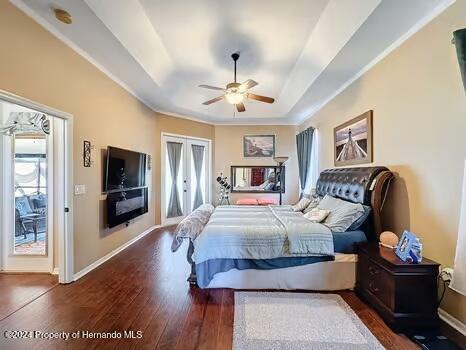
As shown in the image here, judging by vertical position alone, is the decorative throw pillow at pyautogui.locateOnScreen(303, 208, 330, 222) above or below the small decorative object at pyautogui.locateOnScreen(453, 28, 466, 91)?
below

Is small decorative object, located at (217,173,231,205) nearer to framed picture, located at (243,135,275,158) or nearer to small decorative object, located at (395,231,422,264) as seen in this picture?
framed picture, located at (243,135,275,158)

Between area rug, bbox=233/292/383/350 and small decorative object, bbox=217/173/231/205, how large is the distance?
4585 mm

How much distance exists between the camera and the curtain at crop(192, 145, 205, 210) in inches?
284

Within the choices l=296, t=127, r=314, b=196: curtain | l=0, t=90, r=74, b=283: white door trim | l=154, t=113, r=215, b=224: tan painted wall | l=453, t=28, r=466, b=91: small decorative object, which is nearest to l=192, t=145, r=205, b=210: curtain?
l=154, t=113, r=215, b=224: tan painted wall

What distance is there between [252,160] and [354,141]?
A: 368 cm

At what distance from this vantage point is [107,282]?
3.25 metres

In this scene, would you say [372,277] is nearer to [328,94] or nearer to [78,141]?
[328,94]

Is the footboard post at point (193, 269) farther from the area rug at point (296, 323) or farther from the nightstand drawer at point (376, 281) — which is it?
the nightstand drawer at point (376, 281)

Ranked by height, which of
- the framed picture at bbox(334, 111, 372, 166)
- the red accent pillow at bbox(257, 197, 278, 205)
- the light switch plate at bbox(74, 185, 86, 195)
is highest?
the framed picture at bbox(334, 111, 372, 166)

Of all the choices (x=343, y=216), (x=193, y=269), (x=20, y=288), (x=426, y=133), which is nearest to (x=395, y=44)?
(x=426, y=133)

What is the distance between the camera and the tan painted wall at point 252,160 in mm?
7484

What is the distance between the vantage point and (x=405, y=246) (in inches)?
95.3

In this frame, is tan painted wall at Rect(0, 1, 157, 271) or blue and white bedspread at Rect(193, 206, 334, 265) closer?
tan painted wall at Rect(0, 1, 157, 271)

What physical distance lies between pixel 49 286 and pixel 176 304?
1.68 m
